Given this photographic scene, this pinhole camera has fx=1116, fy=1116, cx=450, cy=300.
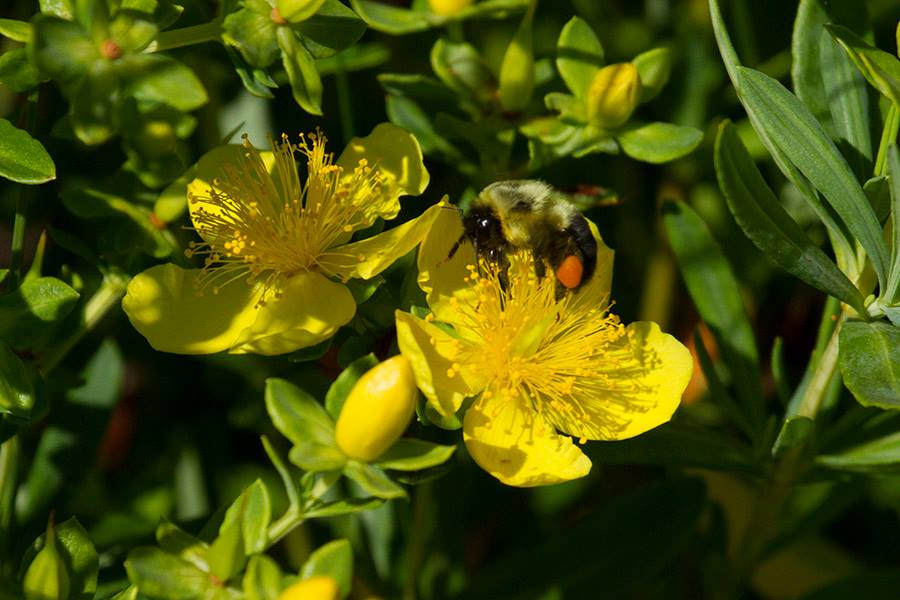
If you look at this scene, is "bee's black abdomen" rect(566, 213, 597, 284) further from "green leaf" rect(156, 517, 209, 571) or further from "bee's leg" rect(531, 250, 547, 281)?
"green leaf" rect(156, 517, 209, 571)

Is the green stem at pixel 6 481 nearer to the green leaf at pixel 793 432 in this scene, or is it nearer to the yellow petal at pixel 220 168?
the yellow petal at pixel 220 168

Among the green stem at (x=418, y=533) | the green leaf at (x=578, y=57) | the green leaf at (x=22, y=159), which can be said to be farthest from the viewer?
the green stem at (x=418, y=533)

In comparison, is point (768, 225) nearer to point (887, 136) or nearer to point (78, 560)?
point (887, 136)

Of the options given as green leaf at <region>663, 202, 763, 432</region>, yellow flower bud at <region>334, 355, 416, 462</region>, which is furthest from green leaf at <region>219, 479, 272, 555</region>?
green leaf at <region>663, 202, 763, 432</region>

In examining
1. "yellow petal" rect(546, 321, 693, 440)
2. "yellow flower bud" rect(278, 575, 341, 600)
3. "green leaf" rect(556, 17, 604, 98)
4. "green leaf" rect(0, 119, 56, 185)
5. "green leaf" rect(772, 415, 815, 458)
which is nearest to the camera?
"yellow flower bud" rect(278, 575, 341, 600)

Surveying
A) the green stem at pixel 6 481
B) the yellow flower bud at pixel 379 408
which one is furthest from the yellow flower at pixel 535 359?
the green stem at pixel 6 481

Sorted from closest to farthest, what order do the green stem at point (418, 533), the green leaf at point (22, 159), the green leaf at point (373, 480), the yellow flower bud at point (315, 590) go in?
the yellow flower bud at point (315, 590)
the green leaf at point (373, 480)
the green leaf at point (22, 159)
the green stem at point (418, 533)

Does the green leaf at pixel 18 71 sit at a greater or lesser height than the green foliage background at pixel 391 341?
greater
